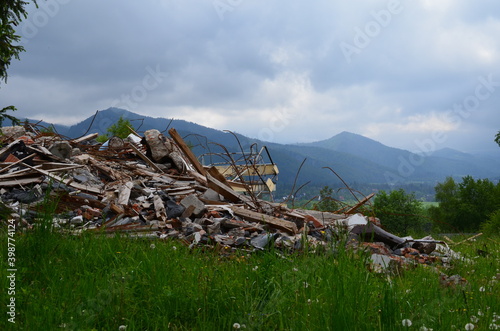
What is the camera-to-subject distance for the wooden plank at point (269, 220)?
7.33 meters

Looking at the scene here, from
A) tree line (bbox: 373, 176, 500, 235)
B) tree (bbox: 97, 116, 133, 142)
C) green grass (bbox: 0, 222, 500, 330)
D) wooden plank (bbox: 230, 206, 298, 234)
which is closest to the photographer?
green grass (bbox: 0, 222, 500, 330)

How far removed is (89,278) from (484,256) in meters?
7.01

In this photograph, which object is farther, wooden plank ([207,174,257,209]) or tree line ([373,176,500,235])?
tree line ([373,176,500,235])

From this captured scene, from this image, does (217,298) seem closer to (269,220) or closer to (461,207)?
(269,220)

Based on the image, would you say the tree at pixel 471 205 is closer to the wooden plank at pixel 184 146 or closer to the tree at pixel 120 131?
the tree at pixel 120 131

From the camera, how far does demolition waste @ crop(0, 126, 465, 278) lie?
Result: 260 inches

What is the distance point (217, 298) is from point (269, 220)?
14.0 feet

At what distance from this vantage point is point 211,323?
305 centimetres

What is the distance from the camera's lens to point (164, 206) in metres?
7.94

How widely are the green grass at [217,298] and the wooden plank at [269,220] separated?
113 inches

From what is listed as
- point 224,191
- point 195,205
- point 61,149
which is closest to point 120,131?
point 61,149

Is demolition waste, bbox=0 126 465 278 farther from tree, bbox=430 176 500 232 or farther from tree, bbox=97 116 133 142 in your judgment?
tree, bbox=430 176 500 232

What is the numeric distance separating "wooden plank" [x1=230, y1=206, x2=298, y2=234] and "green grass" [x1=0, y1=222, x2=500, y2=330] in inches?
113

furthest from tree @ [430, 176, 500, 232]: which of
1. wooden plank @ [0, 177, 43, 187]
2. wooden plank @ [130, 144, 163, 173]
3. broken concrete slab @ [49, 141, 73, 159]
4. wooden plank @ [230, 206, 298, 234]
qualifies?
wooden plank @ [0, 177, 43, 187]
